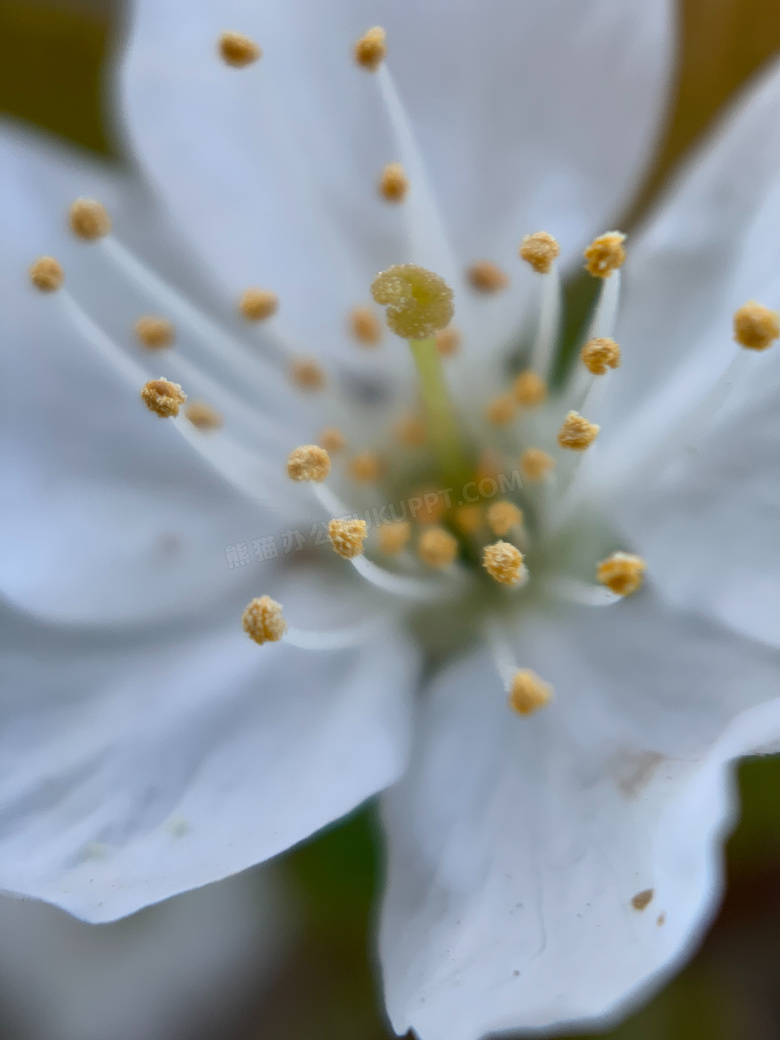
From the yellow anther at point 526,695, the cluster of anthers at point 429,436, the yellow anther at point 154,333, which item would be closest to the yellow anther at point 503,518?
the cluster of anthers at point 429,436

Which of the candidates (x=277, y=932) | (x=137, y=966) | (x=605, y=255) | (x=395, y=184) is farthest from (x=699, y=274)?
(x=137, y=966)

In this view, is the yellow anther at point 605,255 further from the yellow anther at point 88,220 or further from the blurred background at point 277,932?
the yellow anther at point 88,220

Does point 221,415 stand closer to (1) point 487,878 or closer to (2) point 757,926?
(1) point 487,878

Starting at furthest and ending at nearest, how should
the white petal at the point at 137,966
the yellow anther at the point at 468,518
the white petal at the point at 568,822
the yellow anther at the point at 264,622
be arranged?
the white petal at the point at 137,966 < the yellow anther at the point at 468,518 < the yellow anther at the point at 264,622 < the white petal at the point at 568,822

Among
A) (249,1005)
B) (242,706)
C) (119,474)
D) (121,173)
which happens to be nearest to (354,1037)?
(249,1005)

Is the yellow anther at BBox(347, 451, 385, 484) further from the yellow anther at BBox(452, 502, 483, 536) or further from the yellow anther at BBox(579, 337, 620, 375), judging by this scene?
the yellow anther at BBox(579, 337, 620, 375)

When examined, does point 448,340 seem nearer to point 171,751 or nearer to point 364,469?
point 364,469
